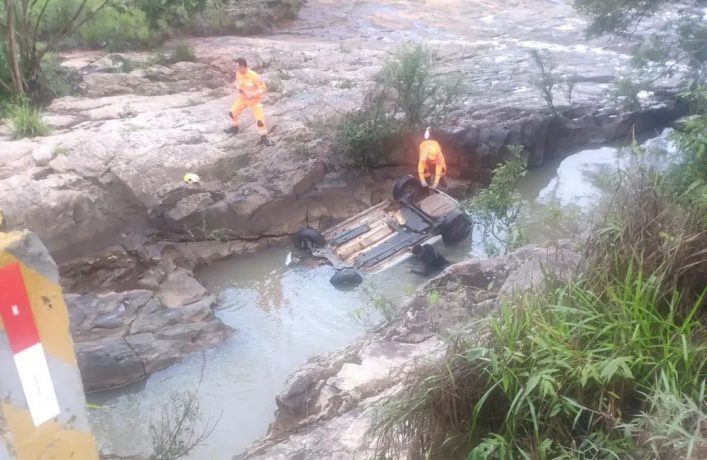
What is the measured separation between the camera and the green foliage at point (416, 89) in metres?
11.9

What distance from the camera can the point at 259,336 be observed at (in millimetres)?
8086

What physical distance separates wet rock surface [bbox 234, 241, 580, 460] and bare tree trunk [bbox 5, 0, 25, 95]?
8.76 meters

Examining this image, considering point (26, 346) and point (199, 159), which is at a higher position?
point (26, 346)

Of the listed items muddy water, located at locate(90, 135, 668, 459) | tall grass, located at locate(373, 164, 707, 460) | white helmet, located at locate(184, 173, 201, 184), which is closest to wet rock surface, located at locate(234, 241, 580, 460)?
tall grass, located at locate(373, 164, 707, 460)

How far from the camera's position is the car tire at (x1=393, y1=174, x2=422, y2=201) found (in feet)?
33.9

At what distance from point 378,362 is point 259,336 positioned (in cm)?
362


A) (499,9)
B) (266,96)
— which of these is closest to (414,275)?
(266,96)

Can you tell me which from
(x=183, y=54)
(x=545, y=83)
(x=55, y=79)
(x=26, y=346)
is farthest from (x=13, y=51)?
(x=26, y=346)

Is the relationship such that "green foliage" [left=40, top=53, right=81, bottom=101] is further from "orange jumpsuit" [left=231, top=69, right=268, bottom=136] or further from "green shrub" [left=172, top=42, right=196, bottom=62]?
"orange jumpsuit" [left=231, top=69, right=268, bottom=136]

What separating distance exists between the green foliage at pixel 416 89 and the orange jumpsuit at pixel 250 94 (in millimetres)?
2661

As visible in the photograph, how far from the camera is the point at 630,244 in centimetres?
320

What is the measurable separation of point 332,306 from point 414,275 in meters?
1.29

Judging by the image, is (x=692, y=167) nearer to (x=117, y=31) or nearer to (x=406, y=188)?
(x=406, y=188)

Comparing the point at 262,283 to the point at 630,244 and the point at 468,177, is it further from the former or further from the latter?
the point at 630,244
